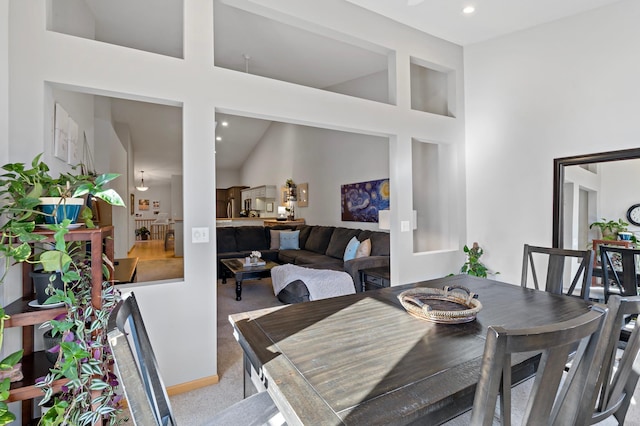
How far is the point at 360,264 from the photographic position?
4.09 m

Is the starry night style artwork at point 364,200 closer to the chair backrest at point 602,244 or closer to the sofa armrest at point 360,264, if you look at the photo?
the sofa armrest at point 360,264

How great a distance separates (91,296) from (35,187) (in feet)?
1.78

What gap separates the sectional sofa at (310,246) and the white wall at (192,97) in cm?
104

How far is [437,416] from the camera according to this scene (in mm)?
964

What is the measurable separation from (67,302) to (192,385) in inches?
48.6

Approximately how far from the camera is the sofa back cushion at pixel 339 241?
5152 mm

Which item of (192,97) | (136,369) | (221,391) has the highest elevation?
(192,97)

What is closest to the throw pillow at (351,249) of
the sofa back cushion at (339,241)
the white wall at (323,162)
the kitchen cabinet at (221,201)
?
the sofa back cushion at (339,241)

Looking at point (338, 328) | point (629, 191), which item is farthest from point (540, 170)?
point (338, 328)

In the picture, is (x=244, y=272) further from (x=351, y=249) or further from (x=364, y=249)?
(x=364, y=249)

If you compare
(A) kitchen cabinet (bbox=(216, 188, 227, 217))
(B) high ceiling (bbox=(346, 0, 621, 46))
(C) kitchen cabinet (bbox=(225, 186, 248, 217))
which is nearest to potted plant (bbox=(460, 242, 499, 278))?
(B) high ceiling (bbox=(346, 0, 621, 46))

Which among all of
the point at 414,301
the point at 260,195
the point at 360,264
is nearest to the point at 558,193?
the point at 360,264

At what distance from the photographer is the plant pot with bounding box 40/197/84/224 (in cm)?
138

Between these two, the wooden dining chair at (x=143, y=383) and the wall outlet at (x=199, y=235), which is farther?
the wall outlet at (x=199, y=235)
